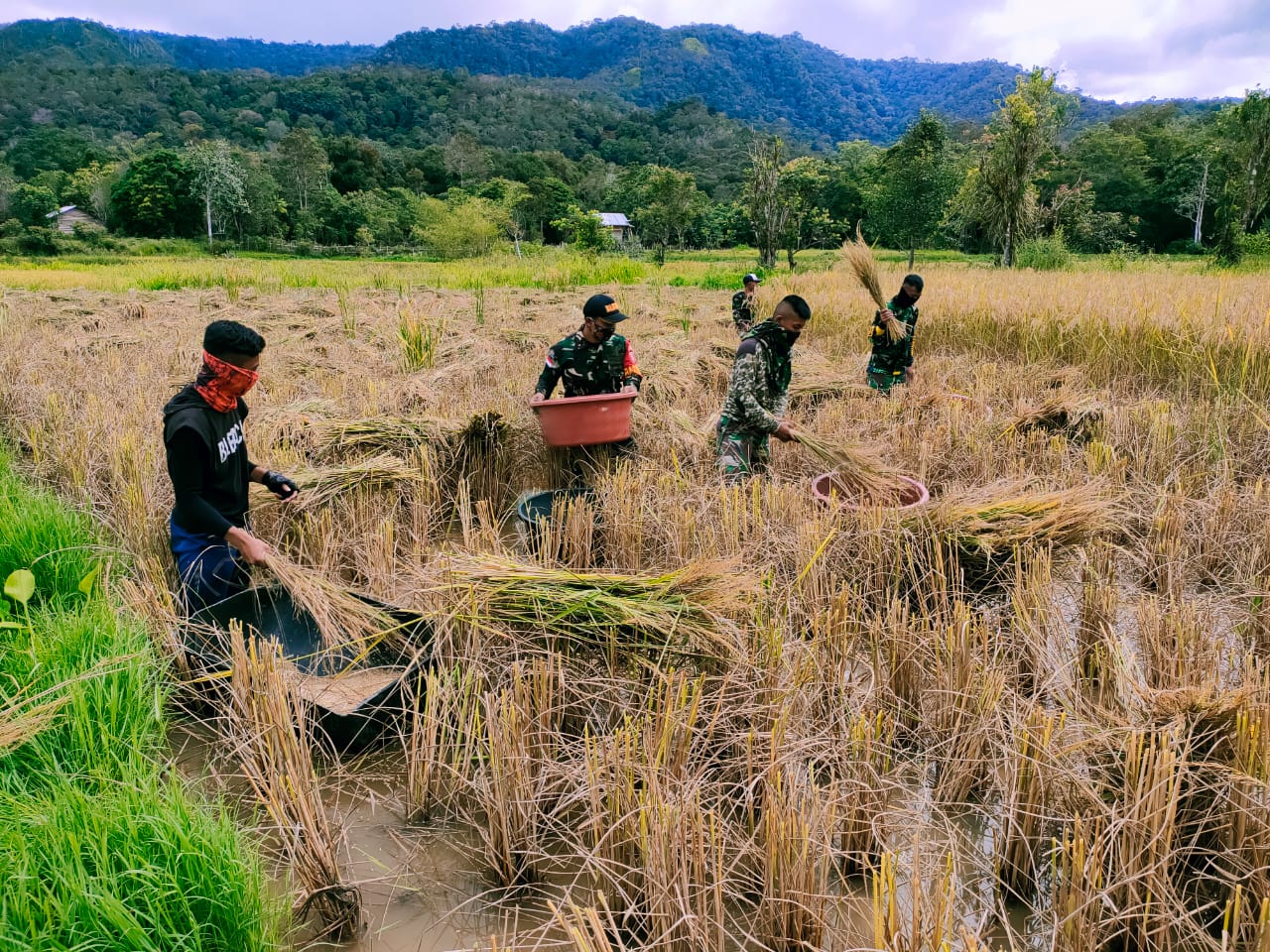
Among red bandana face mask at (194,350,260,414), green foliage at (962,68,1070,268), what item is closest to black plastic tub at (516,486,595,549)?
red bandana face mask at (194,350,260,414)

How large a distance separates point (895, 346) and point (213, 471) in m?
4.62

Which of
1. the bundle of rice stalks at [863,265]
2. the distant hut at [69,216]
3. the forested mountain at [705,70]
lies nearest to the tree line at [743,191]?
the distant hut at [69,216]

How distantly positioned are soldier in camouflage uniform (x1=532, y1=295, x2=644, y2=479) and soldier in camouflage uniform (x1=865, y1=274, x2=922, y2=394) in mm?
2209

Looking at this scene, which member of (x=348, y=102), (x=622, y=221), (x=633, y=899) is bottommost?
(x=633, y=899)

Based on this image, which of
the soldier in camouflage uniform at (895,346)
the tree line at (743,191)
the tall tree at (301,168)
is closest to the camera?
the soldier in camouflage uniform at (895,346)

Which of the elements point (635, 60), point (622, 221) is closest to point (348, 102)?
point (622, 221)

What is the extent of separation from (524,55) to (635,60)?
97.2 ft

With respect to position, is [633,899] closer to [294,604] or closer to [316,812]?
[316,812]

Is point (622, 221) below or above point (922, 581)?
above

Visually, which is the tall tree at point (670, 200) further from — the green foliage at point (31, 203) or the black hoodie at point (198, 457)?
the green foliage at point (31, 203)

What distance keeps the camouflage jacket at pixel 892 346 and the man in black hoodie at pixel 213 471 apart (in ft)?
14.0

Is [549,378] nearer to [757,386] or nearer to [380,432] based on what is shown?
[380,432]

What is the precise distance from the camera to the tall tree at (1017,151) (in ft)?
66.6

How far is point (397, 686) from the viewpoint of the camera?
218 centimetres
